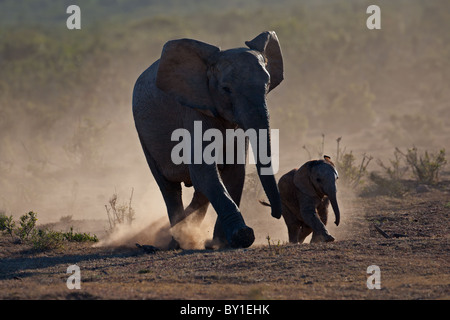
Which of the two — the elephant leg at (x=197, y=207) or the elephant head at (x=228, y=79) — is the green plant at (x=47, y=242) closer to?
the elephant leg at (x=197, y=207)

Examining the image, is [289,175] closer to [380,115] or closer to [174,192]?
[174,192]

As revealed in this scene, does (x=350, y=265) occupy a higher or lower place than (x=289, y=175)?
lower

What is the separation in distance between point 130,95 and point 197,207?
17258 millimetres

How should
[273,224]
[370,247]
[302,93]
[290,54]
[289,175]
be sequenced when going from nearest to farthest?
[370,247], [289,175], [273,224], [302,93], [290,54]

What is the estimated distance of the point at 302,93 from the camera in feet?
90.7

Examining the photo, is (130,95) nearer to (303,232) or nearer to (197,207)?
(197,207)

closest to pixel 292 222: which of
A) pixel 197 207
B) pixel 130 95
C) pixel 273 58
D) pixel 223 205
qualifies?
pixel 197 207

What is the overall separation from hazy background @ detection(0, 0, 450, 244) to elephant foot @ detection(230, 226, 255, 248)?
3.38m

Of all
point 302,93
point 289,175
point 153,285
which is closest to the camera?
point 153,285

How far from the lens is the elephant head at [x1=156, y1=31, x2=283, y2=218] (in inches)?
324

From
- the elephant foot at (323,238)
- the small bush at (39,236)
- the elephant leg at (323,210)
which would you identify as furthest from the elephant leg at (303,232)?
the small bush at (39,236)
